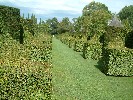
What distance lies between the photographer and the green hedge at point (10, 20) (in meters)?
20.0

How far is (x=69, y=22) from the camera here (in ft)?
399

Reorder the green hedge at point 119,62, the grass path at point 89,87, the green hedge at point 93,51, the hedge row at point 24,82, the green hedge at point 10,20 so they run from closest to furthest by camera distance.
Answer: the hedge row at point 24,82 → the grass path at point 89,87 → the green hedge at point 119,62 → the green hedge at point 10,20 → the green hedge at point 93,51

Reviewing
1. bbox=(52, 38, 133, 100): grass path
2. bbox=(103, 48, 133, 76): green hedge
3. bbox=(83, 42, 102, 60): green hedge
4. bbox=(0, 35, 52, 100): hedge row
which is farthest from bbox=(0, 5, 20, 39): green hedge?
bbox=(0, 35, 52, 100): hedge row

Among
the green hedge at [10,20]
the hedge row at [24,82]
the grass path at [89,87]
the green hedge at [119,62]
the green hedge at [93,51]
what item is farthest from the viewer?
the green hedge at [93,51]

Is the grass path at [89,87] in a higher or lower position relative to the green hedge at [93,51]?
lower

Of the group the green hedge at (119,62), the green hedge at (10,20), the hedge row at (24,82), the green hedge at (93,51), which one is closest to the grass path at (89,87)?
the green hedge at (119,62)

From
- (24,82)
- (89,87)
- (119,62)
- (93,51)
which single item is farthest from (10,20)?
(24,82)

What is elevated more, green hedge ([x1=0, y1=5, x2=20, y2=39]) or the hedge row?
green hedge ([x1=0, y1=5, x2=20, y2=39])

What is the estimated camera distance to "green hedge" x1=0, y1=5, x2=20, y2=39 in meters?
20.0

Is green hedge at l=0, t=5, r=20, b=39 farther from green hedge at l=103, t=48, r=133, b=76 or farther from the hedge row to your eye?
the hedge row

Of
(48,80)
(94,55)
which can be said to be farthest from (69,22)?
(48,80)

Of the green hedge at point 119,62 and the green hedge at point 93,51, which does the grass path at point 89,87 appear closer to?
the green hedge at point 119,62

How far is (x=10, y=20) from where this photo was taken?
68.7 ft

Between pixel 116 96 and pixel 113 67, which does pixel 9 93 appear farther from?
pixel 113 67
